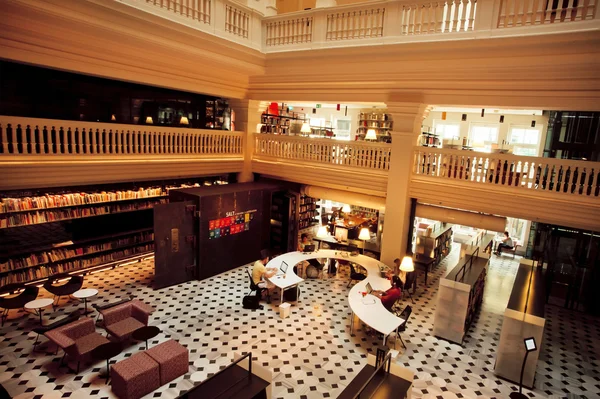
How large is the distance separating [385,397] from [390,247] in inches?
227

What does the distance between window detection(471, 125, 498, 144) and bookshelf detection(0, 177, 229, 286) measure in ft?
41.8

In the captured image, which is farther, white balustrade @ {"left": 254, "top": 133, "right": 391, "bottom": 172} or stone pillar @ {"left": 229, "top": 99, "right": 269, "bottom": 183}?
stone pillar @ {"left": 229, "top": 99, "right": 269, "bottom": 183}

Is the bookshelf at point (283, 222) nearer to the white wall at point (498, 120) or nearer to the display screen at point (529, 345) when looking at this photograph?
the white wall at point (498, 120)

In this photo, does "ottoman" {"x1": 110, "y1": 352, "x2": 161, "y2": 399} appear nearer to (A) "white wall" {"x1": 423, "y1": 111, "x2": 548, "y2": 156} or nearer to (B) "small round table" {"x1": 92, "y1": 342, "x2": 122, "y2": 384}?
(B) "small round table" {"x1": 92, "y1": 342, "x2": 122, "y2": 384}

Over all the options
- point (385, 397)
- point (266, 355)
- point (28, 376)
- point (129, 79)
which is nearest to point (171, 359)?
point (266, 355)

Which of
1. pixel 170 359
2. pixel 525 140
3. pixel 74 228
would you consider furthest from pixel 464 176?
pixel 74 228

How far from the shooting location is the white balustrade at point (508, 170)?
26.0 ft

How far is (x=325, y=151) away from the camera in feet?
38.2

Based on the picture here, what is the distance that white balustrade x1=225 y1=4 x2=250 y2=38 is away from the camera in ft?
31.5

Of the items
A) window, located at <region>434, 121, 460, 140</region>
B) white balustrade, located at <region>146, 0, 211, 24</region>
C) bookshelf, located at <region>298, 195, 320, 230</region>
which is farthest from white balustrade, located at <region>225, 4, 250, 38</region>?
window, located at <region>434, 121, 460, 140</region>

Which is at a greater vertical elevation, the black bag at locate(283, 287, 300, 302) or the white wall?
the white wall

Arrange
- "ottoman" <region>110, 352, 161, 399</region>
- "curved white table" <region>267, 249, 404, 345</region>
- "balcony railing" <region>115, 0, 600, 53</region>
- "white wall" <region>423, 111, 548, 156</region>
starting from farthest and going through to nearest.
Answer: "white wall" <region>423, 111, 548, 156</region> < "curved white table" <region>267, 249, 404, 345</region> < "balcony railing" <region>115, 0, 600, 53</region> < "ottoman" <region>110, 352, 161, 399</region>

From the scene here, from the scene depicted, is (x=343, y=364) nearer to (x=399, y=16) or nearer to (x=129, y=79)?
(x=399, y=16)

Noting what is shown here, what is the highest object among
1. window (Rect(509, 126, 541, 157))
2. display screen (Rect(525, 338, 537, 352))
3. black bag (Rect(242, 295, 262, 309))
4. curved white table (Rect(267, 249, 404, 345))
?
window (Rect(509, 126, 541, 157))
